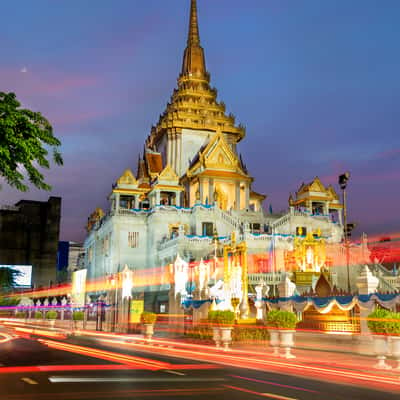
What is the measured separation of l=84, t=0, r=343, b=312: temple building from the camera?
44469mm

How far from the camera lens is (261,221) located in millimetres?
52062

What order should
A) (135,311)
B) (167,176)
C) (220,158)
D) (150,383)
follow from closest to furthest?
(150,383), (135,311), (167,176), (220,158)

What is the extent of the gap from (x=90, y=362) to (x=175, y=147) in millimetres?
49164

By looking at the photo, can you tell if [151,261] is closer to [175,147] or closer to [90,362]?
Answer: [175,147]

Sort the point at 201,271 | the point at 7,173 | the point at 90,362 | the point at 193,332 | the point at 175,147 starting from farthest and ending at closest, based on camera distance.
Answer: the point at 175,147, the point at 201,271, the point at 193,332, the point at 90,362, the point at 7,173

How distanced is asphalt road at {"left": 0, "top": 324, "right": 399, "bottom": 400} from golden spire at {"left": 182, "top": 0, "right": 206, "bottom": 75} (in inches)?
2338

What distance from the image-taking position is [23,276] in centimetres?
8088

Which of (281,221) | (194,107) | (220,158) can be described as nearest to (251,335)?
(281,221)

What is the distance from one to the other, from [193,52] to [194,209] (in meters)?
30.8

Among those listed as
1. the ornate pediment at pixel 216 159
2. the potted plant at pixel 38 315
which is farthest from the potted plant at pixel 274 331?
the ornate pediment at pixel 216 159

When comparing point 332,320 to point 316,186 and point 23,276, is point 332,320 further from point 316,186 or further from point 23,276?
point 23,276

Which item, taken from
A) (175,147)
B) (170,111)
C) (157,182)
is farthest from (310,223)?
(170,111)

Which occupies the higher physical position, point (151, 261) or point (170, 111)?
point (170, 111)

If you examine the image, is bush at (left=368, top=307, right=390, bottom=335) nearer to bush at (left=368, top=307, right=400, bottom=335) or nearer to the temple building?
bush at (left=368, top=307, right=400, bottom=335)
